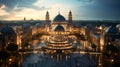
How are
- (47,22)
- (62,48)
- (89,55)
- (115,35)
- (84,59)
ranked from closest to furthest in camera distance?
(84,59) < (89,55) < (62,48) < (115,35) < (47,22)

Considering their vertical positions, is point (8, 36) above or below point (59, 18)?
below

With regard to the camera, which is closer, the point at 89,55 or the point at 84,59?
the point at 84,59

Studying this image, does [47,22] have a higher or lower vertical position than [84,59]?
higher

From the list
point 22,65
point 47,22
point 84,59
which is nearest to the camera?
point 22,65

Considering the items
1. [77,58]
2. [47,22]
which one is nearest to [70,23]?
[47,22]

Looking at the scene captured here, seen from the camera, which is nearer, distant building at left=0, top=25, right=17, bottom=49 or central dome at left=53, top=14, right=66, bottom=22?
distant building at left=0, top=25, right=17, bottom=49

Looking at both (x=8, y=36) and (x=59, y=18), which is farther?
(x=59, y=18)

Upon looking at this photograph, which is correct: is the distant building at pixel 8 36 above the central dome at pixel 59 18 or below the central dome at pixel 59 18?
below

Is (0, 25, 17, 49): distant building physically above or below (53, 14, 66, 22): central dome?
below

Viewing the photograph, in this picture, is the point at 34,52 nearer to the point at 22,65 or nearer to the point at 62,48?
the point at 62,48

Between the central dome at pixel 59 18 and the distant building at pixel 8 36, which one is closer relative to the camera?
the distant building at pixel 8 36
